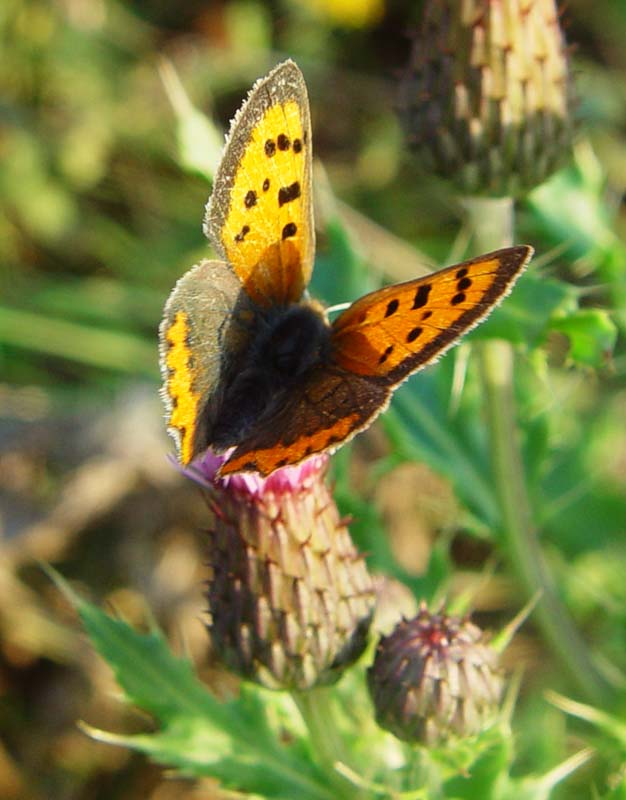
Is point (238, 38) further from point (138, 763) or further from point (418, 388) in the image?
point (138, 763)

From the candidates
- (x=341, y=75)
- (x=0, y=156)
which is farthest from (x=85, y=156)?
(x=341, y=75)

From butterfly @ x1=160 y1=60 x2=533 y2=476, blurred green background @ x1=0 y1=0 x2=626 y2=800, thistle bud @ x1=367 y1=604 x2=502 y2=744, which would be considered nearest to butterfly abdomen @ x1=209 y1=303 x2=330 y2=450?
butterfly @ x1=160 y1=60 x2=533 y2=476

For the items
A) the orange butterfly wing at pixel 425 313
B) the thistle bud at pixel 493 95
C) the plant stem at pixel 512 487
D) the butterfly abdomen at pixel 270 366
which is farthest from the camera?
the plant stem at pixel 512 487

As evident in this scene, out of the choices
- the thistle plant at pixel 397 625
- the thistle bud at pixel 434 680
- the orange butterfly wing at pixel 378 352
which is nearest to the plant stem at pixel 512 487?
the thistle plant at pixel 397 625

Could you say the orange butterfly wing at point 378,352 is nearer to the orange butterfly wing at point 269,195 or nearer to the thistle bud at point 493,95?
the orange butterfly wing at point 269,195

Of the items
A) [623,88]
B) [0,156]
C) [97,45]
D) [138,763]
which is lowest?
[138,763]
